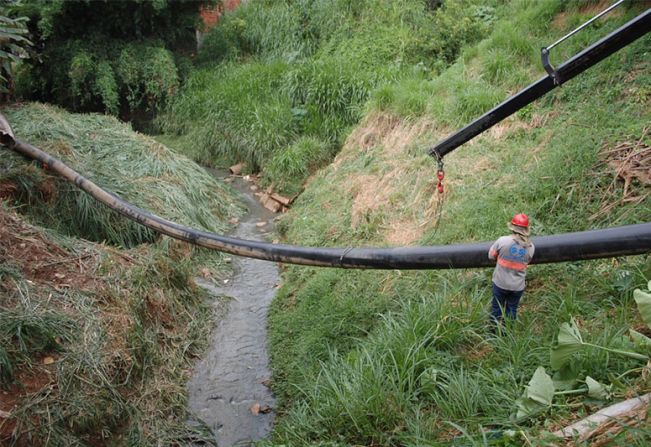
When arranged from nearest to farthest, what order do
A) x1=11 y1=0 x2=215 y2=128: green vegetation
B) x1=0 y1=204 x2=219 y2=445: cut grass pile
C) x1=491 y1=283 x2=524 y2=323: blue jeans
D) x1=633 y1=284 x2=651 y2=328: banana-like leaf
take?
x1=633 y1=284 x2=651 y2=328: banana-like leaf → x1=491 y1=283 x2=524 y2=323: blue jeans → x1=0 y1=204 x2=219 y2=445: cut grass pile → x1=11 y1=0 x2=215 y2=128: green vegetation

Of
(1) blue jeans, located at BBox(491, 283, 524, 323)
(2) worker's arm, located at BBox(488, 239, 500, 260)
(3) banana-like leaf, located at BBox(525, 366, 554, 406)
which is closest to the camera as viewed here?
A: (3) banana-like leaf, located at BBox(525, 366, 554, 406)

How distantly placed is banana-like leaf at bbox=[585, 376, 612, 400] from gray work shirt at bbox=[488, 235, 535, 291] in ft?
2.66

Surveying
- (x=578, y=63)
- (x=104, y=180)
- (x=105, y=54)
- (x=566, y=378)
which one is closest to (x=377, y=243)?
(x=578, y=63)

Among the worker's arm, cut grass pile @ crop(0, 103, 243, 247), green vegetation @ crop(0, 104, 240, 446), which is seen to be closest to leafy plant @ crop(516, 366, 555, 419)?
the worker's arm

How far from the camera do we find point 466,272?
4.73 metres

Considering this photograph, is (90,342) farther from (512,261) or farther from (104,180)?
(512,261)

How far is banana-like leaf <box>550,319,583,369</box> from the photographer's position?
2.95m

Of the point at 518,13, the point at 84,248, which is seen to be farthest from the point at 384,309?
the point at 518,13

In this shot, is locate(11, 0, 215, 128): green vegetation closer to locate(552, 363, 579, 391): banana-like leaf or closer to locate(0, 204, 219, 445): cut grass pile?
locate(0, 204, 219, 445): cut grass pile

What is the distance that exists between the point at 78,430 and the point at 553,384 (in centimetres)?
329

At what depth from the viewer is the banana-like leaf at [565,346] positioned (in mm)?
2947

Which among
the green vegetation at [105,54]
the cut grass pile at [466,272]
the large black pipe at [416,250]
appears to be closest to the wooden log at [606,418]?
the cut grass pile at [466,272]

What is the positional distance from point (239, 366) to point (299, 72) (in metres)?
6.56

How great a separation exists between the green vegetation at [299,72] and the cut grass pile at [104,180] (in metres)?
1.37
